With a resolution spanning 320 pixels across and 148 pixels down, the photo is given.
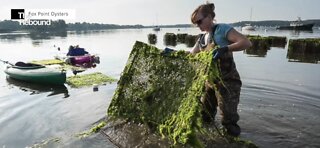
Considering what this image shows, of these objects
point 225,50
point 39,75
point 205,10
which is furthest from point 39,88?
point 225,50

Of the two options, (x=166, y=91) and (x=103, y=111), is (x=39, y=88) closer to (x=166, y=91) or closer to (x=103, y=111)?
(x=103, y=111)

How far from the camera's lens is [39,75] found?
52.4ft

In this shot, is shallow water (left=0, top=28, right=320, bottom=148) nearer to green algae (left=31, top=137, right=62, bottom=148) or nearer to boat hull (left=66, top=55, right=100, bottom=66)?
green algae (left=31, top=137, right=62, bottom=148)

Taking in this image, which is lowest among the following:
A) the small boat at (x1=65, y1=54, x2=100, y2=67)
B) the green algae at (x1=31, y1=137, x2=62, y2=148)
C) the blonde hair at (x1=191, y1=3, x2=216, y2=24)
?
the green algae at (x1=31, y1=137, x2=62, y2=148)

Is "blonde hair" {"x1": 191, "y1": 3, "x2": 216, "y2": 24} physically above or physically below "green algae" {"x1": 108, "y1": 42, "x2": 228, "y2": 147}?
above

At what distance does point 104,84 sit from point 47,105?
13.2 ft

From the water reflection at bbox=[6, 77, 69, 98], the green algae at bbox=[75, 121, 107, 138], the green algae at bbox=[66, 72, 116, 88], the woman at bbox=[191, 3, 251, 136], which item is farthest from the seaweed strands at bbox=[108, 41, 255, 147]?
the green algae at bbox=[66, 72, 116, 88]

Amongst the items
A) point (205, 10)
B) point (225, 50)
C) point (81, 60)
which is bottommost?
point (81, 60)

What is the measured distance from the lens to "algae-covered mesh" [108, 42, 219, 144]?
17.4 ft

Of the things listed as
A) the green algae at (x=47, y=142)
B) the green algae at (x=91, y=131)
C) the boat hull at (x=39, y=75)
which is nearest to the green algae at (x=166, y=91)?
the green algae at (x=91, y=131)

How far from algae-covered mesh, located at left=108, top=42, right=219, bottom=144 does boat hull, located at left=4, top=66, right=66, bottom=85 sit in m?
8.85

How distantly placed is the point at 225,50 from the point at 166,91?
1.66m

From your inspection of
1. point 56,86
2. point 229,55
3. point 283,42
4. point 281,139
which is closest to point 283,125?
point 281,139

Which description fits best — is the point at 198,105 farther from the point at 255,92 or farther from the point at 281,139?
the point at 255,92
